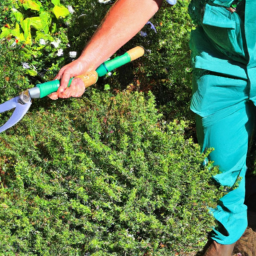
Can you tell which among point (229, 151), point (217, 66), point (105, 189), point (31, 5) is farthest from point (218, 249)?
point (31, 5)

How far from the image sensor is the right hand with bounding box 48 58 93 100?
1589 millimetres

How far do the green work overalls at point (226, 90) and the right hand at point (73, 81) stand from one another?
1.81 feet

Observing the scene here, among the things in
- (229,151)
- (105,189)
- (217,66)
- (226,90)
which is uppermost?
(217,66)

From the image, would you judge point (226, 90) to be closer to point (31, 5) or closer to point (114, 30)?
point (114, 30)

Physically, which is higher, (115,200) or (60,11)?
(60,11)

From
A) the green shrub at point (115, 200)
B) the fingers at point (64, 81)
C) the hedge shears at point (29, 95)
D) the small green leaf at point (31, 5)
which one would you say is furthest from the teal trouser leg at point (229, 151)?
the small green leaf at point (31, 5)

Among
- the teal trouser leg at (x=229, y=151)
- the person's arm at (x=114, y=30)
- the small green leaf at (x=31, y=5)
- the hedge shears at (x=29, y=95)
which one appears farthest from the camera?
the small green leaf at (x=31, y=5)

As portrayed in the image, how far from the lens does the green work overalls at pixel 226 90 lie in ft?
5.21

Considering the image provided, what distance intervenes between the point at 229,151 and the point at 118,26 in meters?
0.85

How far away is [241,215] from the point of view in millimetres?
2068

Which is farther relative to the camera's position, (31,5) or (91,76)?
(31,5)

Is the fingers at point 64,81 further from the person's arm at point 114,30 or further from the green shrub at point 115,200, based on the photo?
the green shrub at point 115,200

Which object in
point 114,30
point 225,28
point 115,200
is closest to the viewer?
point 225,28

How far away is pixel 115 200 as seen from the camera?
5.89ft
